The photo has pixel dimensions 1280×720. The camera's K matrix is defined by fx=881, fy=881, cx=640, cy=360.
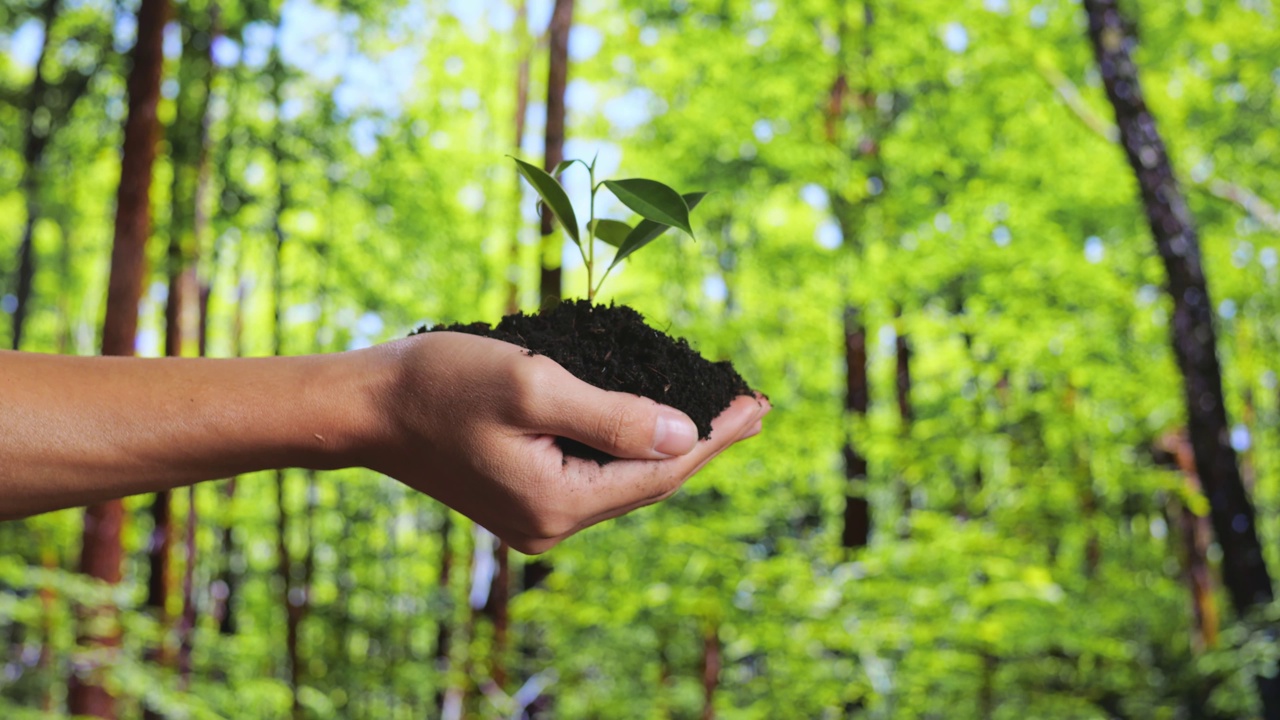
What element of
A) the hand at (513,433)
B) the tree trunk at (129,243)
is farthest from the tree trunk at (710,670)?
the hand at (513,433)

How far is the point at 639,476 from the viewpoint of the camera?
45.8 inches

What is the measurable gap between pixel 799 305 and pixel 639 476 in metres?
3.56

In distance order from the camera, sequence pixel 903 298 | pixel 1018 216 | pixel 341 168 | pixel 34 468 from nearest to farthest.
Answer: pixel 34 468, pixel 903 298, pixel 1018 216, pixel 341 168

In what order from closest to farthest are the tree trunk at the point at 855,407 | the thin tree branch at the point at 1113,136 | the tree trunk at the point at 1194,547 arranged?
the thin tree branch at the point at 1113,136 < the tree trunk at the point at 855,407 < the tree trunk at the point at 1194,547

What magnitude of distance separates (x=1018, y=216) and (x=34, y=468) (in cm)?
487

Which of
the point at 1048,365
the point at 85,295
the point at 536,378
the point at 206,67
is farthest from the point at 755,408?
the point at 85,295

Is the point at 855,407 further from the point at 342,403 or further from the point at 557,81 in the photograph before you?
the point at 342,403

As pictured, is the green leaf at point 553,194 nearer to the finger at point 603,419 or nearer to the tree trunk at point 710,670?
the finger at point 603,419

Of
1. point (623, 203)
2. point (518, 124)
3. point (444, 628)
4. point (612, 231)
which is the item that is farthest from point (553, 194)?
point (444, 628)

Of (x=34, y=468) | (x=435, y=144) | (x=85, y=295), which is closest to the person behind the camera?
(x=34, y=468)

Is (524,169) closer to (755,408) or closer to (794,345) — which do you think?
(755,408)

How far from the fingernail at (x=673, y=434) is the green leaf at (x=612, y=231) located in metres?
0.49

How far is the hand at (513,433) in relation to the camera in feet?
3.45

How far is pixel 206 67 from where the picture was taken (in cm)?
519
